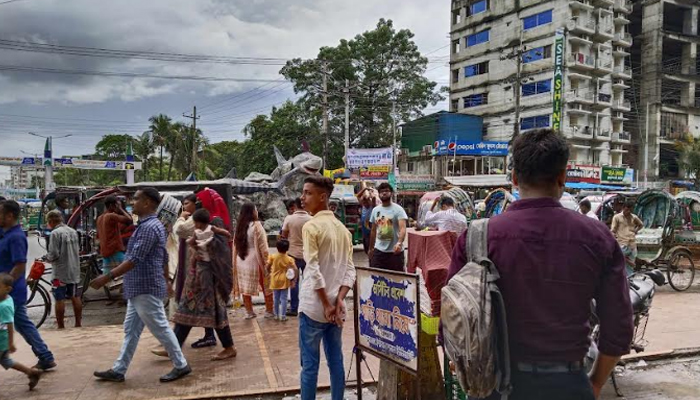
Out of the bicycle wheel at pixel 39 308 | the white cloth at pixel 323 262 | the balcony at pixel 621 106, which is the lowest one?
the bicycle wheel at pixel 39 308

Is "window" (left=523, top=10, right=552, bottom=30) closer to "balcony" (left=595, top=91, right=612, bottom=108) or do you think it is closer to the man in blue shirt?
"balcony" (left=595, top=91, right=612, bottom=108)

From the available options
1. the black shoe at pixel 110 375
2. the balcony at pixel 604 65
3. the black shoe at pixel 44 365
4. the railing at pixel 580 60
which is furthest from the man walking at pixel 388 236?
the balcony at pixel 604 65

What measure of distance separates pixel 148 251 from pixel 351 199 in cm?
1184

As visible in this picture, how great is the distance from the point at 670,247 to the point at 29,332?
1158 centimetres

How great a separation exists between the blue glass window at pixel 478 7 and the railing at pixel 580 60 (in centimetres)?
1008

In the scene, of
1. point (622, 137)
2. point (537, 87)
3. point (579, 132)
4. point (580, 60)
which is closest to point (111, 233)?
point (537, 87)

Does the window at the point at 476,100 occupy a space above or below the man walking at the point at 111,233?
above

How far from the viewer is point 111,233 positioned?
25.4ft

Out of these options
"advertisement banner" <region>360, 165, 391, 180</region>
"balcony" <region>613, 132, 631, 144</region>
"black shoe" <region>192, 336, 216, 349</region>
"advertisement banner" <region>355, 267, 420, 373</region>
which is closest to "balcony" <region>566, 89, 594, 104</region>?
"balcony" <region>613, 132, 631, 144</region>

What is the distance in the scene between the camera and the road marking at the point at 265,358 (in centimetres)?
461

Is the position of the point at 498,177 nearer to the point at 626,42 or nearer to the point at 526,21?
the point at 526,21

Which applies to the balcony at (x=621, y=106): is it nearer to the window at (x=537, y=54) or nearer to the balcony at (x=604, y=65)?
the balcony at (x=604, y=65)

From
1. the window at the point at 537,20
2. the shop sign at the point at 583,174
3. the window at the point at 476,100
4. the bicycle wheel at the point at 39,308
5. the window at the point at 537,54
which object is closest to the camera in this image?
the bicycle wheel at the point at 39,308

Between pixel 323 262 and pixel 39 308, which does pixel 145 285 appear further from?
pixel 39 308
